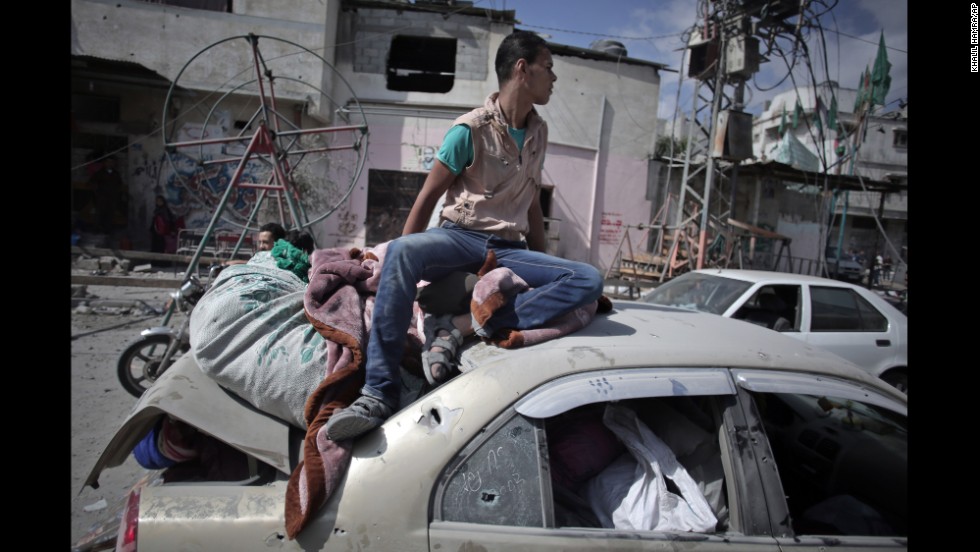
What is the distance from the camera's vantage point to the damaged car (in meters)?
1.38

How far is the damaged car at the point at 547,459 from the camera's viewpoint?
4.54ft

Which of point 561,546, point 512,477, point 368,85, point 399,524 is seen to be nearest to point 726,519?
point 561,546

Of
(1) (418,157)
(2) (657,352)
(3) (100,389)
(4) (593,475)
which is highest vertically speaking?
(1) (418,157)

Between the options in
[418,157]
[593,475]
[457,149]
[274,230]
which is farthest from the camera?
[418,157]

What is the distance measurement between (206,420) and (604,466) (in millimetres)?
1364

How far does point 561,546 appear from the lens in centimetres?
138

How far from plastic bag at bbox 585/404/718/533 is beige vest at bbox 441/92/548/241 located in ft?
3.36

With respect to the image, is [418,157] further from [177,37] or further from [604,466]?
[604,466]

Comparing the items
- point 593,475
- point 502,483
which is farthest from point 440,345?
point 593,475

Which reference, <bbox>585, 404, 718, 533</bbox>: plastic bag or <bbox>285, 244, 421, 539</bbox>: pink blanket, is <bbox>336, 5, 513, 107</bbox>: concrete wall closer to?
<bbox>285, 244, 421, 539</bbox>: pink blanket

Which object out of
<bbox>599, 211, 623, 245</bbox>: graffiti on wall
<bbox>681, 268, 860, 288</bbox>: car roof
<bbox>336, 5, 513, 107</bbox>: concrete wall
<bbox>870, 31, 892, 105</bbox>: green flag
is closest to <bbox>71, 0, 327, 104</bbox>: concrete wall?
<bbox>336, 5, 513, 107</bbox>: concrete wall

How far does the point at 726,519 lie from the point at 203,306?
2077 mm

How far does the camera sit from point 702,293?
5.48 meters
